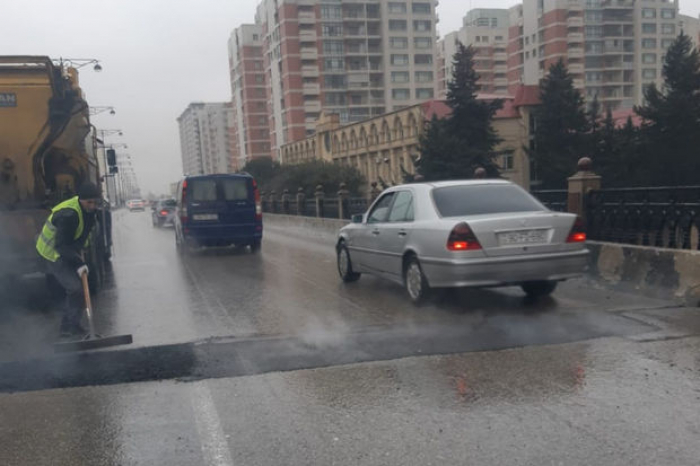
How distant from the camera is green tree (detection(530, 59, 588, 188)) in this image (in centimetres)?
5062

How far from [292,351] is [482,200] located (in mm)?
3112

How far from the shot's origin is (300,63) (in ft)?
302

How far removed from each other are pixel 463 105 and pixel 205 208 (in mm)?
34433

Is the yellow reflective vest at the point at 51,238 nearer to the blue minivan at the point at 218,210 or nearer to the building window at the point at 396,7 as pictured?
the blue minivan at the point at 218,210

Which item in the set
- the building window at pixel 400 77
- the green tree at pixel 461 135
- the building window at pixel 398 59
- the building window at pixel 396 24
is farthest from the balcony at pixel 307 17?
the green tree at pixel 461 135

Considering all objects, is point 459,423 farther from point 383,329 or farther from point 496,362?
point 383,329

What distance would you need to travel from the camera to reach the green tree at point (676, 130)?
150ft

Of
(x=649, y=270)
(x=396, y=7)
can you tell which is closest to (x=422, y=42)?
(x=396, y=7)

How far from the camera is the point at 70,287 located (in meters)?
6.57

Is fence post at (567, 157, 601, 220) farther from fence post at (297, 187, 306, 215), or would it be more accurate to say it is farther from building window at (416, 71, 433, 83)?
building window at (416, 71, 433, 83)

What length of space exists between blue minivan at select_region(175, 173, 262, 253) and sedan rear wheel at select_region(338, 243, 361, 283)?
19.1 ft

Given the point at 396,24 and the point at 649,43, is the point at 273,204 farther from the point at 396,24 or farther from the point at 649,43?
the point at 649,43

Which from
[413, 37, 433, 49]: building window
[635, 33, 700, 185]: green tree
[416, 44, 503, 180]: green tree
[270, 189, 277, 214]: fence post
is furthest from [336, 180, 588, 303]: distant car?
[413, 37, 433, 49]: building window

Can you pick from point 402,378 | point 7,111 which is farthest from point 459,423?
point 7,111
